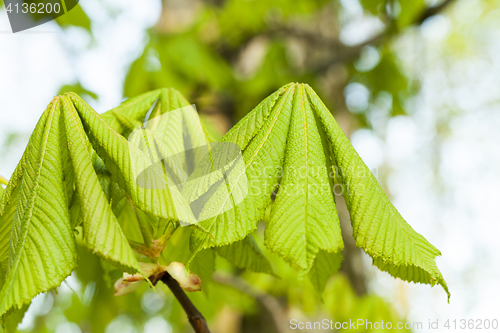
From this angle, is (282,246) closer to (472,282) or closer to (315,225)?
(315,225)

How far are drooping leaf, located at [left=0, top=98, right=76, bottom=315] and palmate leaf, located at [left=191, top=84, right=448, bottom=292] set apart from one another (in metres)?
0.15

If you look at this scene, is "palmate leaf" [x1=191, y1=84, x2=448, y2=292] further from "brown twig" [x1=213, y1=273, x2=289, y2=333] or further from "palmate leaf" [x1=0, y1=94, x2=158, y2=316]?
"brown twig" [x1=213, y1=273, x2=289, y2=333]

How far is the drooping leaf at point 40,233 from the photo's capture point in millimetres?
369

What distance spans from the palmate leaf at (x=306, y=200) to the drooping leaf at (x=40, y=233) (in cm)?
15

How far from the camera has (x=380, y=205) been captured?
0.43 m

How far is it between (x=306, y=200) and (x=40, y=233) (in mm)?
309

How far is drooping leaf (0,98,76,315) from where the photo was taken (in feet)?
1.21

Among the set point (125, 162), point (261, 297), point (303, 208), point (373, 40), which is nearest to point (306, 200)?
point (303, 208)

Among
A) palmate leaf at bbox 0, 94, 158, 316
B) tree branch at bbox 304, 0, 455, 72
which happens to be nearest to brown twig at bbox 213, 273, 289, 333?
palmate leaf at bbox 0, 94, 158, 316

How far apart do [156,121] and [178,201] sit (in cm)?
28

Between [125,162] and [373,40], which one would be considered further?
[373,40]

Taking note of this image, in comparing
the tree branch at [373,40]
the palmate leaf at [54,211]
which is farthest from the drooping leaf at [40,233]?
the tree branch at [373,40]

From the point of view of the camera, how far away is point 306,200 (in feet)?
1.36

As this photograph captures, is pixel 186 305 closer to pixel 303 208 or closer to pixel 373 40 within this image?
pixel 303 208
